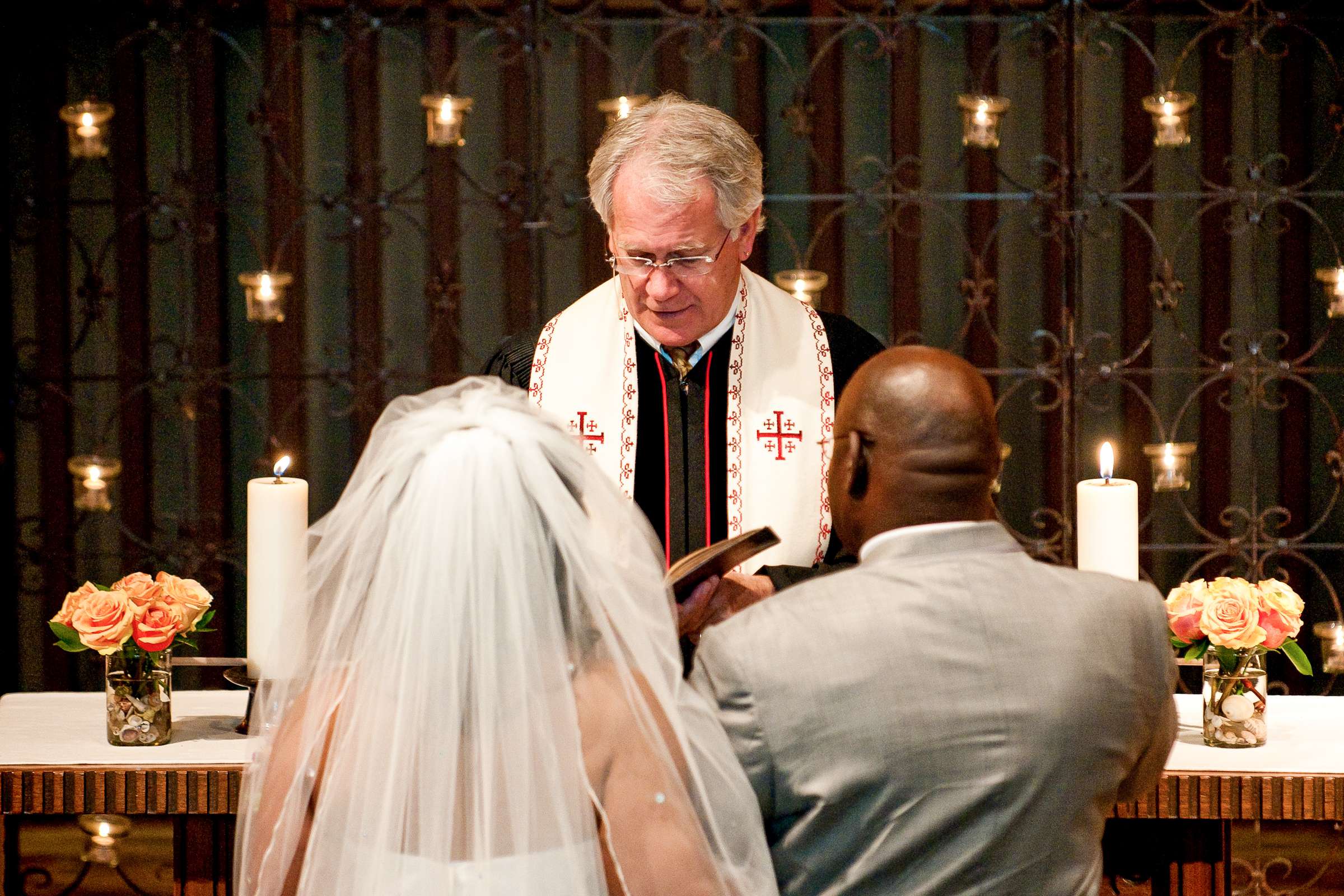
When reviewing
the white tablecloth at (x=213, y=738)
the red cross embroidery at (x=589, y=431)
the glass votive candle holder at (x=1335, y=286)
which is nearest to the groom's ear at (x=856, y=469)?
the white tablecloth at (x=213, y=738)

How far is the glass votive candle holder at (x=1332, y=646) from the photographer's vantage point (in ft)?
16.5

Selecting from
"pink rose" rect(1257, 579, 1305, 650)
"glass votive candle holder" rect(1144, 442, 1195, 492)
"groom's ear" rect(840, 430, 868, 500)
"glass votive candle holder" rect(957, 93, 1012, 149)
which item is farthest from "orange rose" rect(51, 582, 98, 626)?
"glass votive candle holder" rect(1144, 442, 1195, 492)

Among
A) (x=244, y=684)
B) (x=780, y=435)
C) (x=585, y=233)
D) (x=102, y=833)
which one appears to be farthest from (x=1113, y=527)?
(x=102, y=833)

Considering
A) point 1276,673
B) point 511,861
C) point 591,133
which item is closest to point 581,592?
point 511,861

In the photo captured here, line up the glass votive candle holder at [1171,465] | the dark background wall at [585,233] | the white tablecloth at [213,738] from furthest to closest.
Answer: the dark background wall at [585,233] → the glass votive candle holder at [1171,465] → the white tablecloth at [213,738]

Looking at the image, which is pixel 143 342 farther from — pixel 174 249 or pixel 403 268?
pixel 403 268

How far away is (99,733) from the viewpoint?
2.90 meters

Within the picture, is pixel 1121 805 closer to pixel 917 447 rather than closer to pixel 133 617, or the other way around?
pixel 917 447

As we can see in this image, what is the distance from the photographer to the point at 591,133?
5.41 m

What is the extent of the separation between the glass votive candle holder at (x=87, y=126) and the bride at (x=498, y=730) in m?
3.75

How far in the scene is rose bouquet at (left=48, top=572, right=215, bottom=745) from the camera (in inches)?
109

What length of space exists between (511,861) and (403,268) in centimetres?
396

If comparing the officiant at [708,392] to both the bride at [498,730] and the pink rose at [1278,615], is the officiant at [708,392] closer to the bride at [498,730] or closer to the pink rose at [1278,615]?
the pink rose at [1278,615]

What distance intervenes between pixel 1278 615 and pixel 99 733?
215cm
